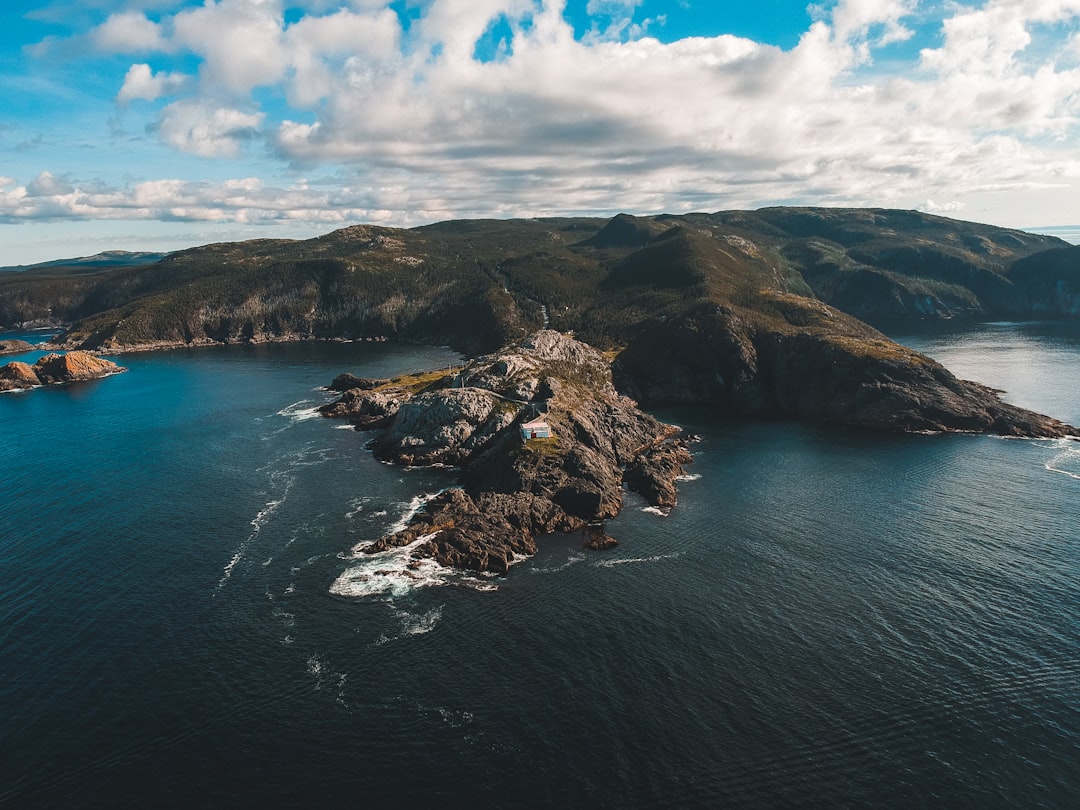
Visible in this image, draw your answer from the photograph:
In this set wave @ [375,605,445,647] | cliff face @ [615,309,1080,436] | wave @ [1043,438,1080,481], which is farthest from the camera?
cliff face @ [615,309,1080,436]

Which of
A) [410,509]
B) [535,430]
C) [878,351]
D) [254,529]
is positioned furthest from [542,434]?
[878,351]

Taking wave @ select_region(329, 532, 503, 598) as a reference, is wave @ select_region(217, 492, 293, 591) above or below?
above

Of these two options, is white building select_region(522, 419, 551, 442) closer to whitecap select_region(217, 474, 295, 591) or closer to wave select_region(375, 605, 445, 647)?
whitecap select_region(217, 474, 295, 591)

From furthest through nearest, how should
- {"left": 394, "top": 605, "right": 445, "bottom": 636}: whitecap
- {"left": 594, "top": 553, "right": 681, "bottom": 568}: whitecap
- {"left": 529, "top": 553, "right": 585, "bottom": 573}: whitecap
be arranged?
{"left": 594, "top": 553, "right": 681, "bottom": 568}: whitecap, {"left": 529, "top": 553, "right": 585, "bottom": 573}: whitecap, {"left": 394, "top": 605, "right": 445, "bottom": 636}: whitecap

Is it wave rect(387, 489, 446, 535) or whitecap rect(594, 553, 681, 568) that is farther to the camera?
wave rect(387, 489, 446, 535)

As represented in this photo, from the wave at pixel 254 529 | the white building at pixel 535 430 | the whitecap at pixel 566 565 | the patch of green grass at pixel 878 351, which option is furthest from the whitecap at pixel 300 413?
the patch of green grass at pixel 878 351

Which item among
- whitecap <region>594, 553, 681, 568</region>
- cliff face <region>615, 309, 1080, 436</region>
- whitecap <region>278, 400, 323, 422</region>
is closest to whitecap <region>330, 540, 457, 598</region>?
whitecap <region>594, 553, 681, 568</region>

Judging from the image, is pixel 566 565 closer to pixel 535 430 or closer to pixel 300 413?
pixel 535 430
